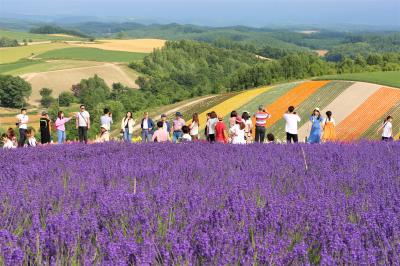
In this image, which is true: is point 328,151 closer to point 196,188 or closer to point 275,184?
point 275,184

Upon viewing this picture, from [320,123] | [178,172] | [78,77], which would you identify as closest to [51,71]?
[78,77]

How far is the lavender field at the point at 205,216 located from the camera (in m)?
3.23

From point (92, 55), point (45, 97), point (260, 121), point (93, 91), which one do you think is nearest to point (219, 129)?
point (260, 121)

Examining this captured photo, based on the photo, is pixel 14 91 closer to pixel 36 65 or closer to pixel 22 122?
pixel 36 65

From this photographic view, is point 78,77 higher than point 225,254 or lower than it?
lower

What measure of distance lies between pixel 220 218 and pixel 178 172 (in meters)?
2.61

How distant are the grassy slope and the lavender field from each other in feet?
378

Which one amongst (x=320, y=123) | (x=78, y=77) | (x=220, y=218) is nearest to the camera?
(x=220, y=218)

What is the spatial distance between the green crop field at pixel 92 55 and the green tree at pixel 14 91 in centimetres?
2872

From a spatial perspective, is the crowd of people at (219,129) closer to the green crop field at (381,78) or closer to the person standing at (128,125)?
the person standing at (128,125)

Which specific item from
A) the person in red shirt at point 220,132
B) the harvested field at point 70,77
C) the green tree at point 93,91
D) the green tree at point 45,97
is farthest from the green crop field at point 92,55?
the person in red shirt at point 220,132

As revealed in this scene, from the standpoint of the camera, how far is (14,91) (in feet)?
275

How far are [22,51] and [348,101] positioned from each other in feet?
351

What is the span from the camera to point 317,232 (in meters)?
3.69
